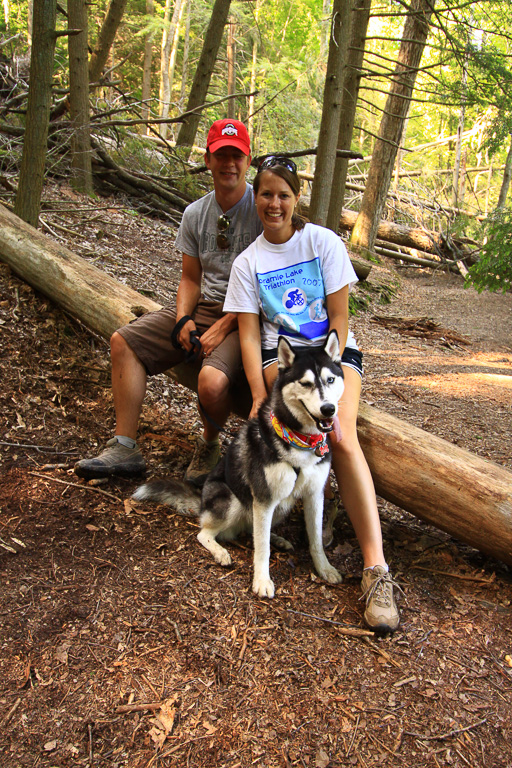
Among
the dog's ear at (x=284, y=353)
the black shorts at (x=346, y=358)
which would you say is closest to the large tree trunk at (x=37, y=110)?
the black shorts at (x=346, y=358)

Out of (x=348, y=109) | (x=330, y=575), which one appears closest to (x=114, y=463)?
(x=330, y=575)

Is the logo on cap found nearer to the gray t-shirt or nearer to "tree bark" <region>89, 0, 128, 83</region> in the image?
the gray t-shirt

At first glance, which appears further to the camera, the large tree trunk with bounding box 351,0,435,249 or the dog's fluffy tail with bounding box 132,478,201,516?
the large tree trunk with bounding box 351,0,435,249

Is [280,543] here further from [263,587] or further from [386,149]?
[386,149]

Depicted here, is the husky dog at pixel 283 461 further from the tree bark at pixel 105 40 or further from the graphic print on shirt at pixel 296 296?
the tree bark at pixel 105 40

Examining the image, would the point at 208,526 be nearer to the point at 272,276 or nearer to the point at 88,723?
the point at 88,723

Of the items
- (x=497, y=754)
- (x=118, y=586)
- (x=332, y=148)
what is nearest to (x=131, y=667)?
(x=118, y=586)

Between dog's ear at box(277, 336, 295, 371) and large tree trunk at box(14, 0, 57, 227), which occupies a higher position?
large tree trunk at box(14, 0, 57, 227)

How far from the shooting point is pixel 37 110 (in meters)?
4.78

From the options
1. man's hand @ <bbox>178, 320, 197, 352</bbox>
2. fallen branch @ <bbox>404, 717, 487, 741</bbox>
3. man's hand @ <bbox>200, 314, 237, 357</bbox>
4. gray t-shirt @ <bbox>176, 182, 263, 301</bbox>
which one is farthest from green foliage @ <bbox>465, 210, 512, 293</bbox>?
fallen branch @ <bbox>404, 717, 487, 741</bbox>

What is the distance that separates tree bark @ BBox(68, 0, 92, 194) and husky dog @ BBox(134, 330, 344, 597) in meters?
6.60

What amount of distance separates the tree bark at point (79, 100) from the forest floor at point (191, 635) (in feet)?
14.7

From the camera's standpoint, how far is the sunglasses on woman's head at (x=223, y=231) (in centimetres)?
360

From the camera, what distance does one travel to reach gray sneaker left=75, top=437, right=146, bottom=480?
3.42m
